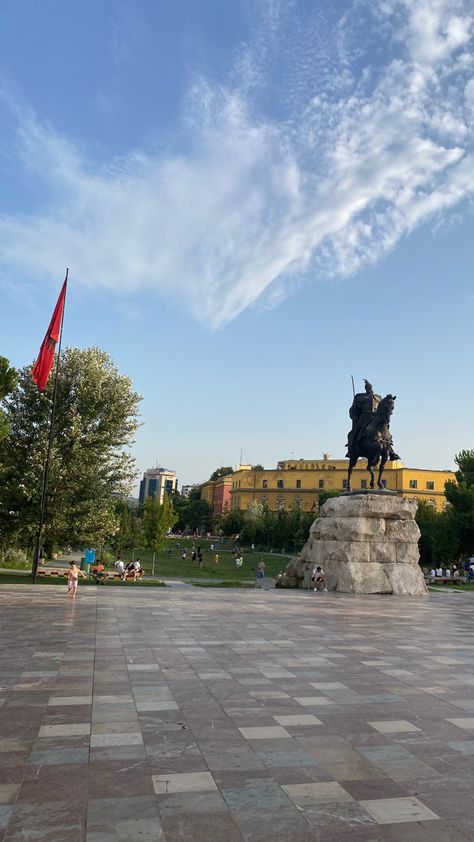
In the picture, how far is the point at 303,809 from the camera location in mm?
4020

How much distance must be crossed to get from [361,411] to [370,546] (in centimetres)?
615

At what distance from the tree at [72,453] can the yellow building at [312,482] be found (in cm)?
7526

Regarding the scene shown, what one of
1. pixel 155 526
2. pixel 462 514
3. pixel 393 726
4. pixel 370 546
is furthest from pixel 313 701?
pixel 462 514

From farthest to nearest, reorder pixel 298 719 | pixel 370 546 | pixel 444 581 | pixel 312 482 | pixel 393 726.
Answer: pixel 312 482 → pixel 444 581 → pixel 370 546 → pixel 298 719 → pixel 393 726

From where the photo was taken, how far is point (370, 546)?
23.2m

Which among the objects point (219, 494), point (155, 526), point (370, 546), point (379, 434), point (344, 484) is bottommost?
point (370, 546)

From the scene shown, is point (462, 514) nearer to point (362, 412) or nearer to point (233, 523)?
point (362, 412)

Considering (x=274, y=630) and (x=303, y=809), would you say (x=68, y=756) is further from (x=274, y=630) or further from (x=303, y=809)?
(x=274, y=630)

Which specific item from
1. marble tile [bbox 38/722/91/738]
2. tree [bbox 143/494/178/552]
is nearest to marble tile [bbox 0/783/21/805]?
marble tile [bbox 38/722/91/738]

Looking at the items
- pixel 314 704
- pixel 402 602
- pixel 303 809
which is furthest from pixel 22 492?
pixel 303 809

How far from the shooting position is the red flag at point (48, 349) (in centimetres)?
2080

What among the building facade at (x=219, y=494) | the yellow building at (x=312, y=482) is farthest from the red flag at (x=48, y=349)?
the building facade at (x=219, y=494)

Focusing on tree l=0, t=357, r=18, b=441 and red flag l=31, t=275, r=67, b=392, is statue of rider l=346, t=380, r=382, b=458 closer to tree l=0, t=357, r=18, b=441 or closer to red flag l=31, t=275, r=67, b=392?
red flag l=31, t=275, r=67, b=392

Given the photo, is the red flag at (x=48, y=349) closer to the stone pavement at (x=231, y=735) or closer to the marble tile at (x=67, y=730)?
the stone pavement at (x=231, y=735)
